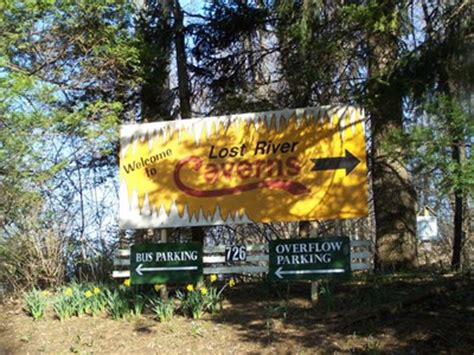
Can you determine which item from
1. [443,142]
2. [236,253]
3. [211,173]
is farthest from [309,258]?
[443,142]

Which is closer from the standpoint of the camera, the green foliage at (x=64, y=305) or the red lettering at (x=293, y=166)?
the green foliage at (x=64, y=305)

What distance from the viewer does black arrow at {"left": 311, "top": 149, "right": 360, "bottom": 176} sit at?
898cm

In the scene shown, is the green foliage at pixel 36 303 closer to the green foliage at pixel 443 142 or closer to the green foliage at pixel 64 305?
the green foliage at pixel 64 305

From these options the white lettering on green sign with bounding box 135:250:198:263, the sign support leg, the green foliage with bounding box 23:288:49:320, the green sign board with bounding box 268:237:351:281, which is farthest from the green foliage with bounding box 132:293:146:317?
the sign support leg

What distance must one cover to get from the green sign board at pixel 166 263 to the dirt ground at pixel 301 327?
2.24 ft

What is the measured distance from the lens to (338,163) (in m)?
9.04

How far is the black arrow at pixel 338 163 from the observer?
8977 mm

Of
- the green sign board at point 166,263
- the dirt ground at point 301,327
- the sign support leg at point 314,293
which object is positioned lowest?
the dirt ground at point 301,327

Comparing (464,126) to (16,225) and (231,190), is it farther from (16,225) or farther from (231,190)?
(16,225)

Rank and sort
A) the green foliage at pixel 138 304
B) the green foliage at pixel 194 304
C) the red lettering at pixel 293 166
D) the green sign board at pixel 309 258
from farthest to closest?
the red lettering at pixel 293 166 → the green foliage at pixel 138 304 → the green sign board at pixel 309 258 → the green foliage at pixel 194 304

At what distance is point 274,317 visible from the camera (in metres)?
8.26

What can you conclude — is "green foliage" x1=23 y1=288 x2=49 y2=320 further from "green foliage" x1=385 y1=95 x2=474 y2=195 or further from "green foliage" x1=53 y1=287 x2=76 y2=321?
"green foliage" x1=385 y1=95 x2=474 y2=195

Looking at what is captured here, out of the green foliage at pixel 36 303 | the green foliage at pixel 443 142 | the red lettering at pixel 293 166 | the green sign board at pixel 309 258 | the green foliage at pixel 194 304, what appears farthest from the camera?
the red lettering at pixel 293 166

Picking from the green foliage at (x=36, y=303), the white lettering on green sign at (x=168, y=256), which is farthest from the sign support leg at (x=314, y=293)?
the green foliage at (x=36, y=303)
